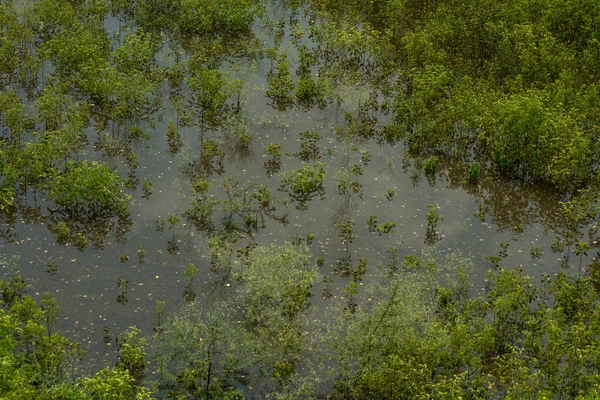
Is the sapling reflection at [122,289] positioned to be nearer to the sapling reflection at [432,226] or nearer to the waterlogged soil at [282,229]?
the waterlogged soil at [282,229]

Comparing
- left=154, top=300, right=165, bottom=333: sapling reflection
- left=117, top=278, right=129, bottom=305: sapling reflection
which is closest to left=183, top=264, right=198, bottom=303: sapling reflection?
left=154, top=300, right=165, bottom=333: sapling reflection

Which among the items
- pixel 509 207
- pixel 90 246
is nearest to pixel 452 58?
pixel 509 207

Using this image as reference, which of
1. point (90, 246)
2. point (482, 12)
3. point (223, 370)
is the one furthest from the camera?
point (482, 12)

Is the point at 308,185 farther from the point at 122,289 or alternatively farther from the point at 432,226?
the point at 122,289

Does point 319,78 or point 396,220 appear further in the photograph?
point 319,78

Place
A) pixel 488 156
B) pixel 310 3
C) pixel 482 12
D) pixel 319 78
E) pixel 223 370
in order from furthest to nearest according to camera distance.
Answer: pixel 310 3
pixel 482 12
pixel 319 78
pixel 488 156
pixel 223 370

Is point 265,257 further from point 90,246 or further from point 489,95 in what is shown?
point 489,95

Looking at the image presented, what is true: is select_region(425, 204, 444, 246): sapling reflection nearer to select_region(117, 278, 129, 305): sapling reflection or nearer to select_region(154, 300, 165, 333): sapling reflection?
select_region(154, 300, 165, 333): sapling reflection

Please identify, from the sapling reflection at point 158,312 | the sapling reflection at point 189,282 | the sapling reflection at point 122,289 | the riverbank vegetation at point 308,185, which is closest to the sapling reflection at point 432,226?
the riverbank vegetation at point 308,185
